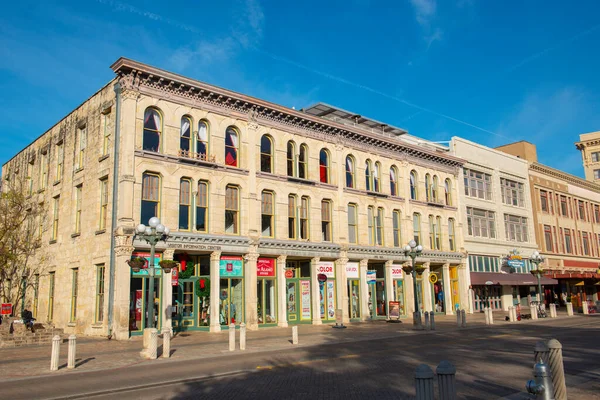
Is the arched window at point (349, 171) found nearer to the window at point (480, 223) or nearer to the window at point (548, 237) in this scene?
the window at point (480, 223)

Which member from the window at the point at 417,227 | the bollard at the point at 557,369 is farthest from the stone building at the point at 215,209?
the bollard at the point at 557,369

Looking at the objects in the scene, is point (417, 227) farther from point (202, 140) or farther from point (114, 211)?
point (114, 211)

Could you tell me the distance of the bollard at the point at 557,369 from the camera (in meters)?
8.77

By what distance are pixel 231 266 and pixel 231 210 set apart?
3.10m

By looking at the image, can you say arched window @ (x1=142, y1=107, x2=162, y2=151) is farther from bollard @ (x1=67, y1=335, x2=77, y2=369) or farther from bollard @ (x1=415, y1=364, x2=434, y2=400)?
bollard @ (x1=415, y1=364, x2=434, y2=400)

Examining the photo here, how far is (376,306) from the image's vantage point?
3600cm

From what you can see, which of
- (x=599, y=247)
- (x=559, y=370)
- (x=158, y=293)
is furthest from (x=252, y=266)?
(x=599, y=247)

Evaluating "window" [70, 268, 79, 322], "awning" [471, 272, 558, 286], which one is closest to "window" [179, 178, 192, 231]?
"window" [70, 268, 79, 322]

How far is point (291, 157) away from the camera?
32531 millimetres

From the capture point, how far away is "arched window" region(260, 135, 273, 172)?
101 ft

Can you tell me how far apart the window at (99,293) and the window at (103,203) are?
6.90 ft

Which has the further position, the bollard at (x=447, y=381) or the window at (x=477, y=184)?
the window at (x=477, y=184)

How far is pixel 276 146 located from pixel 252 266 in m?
7.55

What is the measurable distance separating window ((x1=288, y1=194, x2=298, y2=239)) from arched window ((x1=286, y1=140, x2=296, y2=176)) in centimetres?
165
